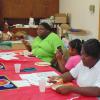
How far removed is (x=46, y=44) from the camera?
3.92 m

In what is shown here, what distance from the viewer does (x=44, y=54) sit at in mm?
3939

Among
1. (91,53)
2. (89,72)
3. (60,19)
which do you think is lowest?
(89,72)

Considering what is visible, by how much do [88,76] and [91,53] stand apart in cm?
19

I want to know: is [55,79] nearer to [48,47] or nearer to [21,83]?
[21,83]

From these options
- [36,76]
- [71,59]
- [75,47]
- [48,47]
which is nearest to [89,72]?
[36,76]

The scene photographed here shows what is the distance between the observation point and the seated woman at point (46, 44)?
387cm

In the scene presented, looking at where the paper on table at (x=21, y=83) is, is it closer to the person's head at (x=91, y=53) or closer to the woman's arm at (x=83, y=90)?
the woman's arm at (x=83, y=90)

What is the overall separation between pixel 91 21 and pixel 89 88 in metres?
2.72

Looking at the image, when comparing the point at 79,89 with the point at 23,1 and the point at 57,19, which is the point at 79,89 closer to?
the point at 57,19

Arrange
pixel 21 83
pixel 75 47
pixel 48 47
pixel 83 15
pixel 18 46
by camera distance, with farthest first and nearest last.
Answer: pixel 83 15 < pixel 18 46 < pixel 48 47 < pixel 75 47 < pixel 21 83

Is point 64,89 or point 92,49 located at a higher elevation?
point 92,49

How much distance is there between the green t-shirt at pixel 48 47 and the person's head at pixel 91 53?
176 cm

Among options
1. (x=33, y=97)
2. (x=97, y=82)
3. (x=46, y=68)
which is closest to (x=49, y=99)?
(x=33, y=97)

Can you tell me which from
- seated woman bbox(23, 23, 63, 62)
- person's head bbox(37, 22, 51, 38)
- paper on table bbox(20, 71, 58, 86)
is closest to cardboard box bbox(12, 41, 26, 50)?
seated woman bbox(23, 23, 63, 62)
